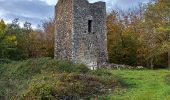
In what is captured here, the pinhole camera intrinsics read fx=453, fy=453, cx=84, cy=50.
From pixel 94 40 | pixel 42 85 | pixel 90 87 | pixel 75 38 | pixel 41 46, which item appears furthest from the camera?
pixel 41 46

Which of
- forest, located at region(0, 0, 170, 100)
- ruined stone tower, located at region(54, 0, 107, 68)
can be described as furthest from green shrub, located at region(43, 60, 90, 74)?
ruined stone tower, located at region(54, 0, 107, 68)

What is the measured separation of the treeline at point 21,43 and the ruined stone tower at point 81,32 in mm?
4773

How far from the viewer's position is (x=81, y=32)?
4403 centimetres

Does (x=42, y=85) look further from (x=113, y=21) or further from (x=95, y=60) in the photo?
(x=113, y=21)

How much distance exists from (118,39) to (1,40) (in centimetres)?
1416

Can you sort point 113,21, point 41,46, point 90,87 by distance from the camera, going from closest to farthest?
point 90,87, point 41,46, point 113,21

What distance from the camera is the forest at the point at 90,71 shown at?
73.5 ft

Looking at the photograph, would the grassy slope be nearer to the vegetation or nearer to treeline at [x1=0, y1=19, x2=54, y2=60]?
the vegetation

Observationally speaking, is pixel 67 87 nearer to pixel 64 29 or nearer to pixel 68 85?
pixel 68 85

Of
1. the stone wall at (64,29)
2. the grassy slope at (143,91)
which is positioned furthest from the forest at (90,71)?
the stone wall at (64,29)

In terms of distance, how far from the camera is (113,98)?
70.7 ft

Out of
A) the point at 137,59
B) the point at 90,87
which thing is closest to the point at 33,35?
the point at 137,59

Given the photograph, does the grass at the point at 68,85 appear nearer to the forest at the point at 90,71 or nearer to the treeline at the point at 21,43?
the forest at the point at 90,71

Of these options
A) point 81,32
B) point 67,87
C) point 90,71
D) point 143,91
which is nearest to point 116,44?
point 81,32
